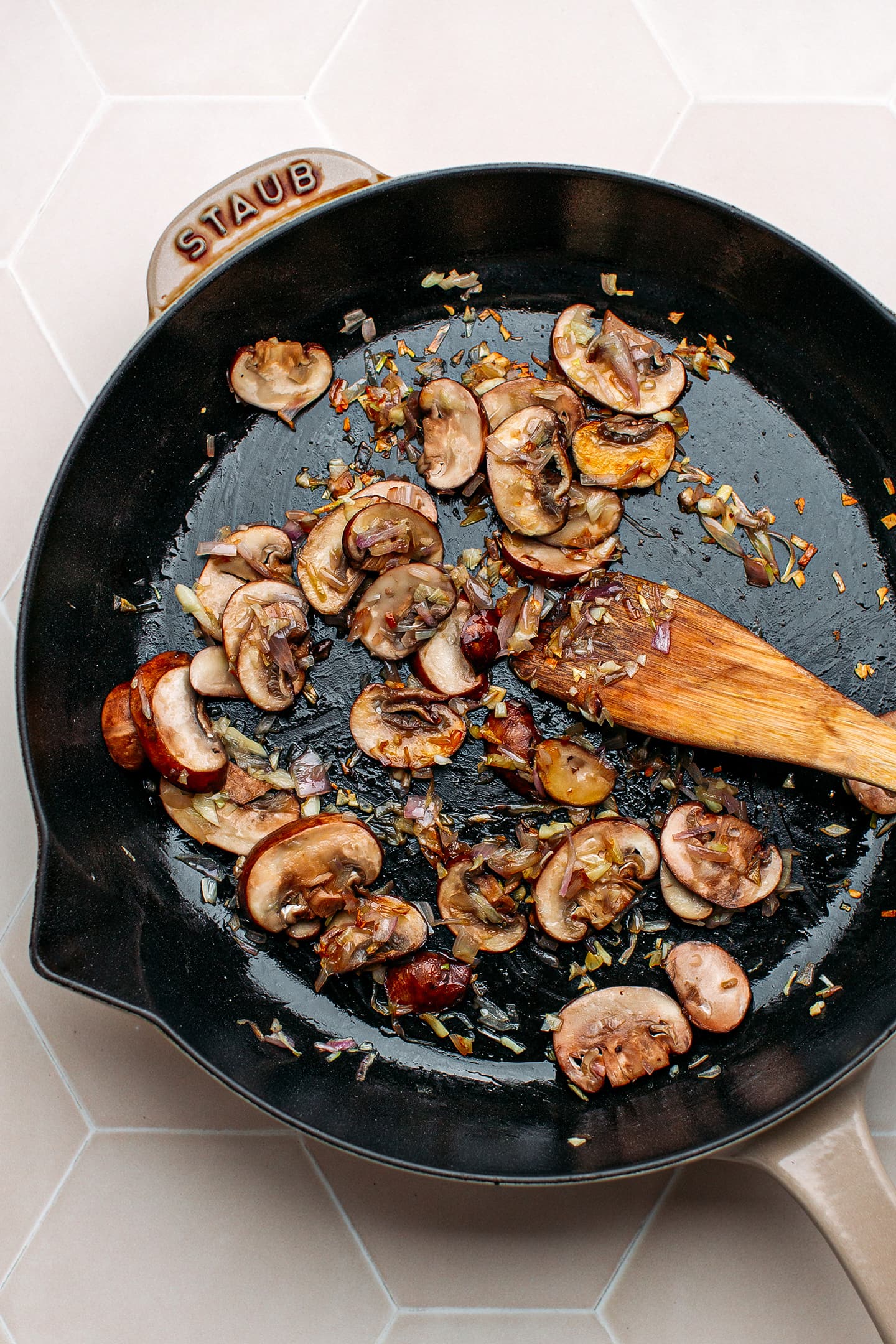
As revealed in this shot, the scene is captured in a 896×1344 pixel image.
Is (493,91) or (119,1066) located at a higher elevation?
(493,91)

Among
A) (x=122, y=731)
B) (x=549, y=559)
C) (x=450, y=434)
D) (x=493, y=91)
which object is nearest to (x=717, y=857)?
(x=549, y=559)

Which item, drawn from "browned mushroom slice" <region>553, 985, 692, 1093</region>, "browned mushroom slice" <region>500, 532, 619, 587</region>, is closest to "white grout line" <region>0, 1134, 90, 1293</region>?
"browned mushroom slice" <region>553, 985, 692, 1093</region>

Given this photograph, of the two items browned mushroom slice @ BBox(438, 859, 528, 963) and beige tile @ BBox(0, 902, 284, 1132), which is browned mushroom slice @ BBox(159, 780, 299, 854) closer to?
browned mushroom slice @ BBox(438, 859, 528, 963)

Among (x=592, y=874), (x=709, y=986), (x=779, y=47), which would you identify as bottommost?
(x=709, y=986)

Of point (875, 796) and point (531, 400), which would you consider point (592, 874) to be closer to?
point (875, 796)

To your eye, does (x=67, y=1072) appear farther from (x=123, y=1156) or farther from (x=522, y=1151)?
(x=522, y=1151)
